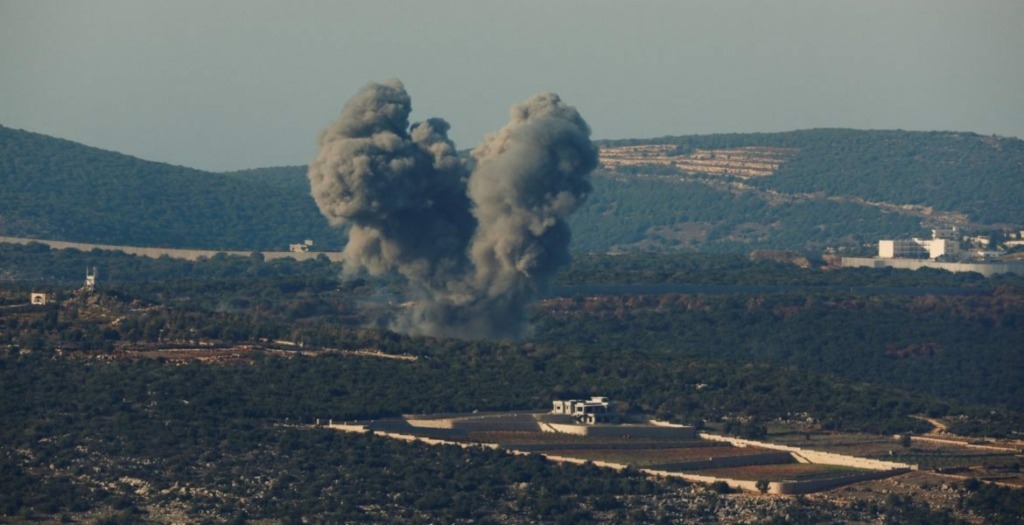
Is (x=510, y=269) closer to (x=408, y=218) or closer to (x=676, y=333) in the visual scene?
(x=408, y=218)

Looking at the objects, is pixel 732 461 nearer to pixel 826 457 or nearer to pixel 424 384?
pixel 826 457

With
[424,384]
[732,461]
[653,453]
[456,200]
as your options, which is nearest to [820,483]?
[732,461]

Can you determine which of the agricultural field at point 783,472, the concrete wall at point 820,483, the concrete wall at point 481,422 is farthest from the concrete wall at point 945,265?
the concrete wall at point 820,483

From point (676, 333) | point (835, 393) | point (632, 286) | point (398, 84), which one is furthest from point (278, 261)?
point (835, 393)

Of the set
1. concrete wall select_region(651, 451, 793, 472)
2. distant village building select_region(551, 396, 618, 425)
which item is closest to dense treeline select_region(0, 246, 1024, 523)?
distant village building select_region(551, 396, 618, 425)

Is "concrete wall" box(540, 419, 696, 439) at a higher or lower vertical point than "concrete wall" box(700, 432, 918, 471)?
higher

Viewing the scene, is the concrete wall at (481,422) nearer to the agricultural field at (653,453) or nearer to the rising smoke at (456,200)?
the agricultural field at (653,453)

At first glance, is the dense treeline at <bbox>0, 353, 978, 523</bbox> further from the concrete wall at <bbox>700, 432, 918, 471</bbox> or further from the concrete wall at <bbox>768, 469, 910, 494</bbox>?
the concrete wall at <bbox>700, 432, 918, 471</bbox>
